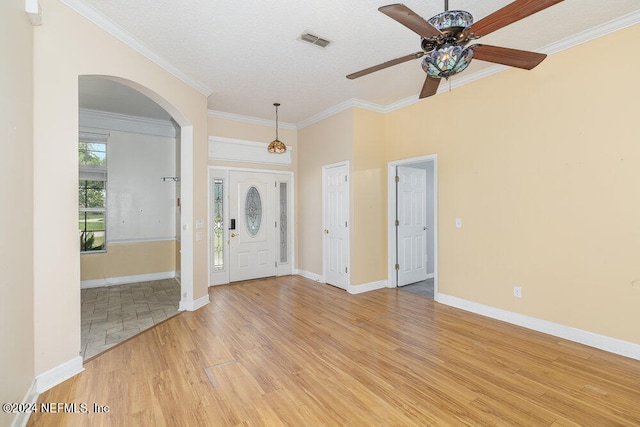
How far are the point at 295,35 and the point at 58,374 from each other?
3.74 metres

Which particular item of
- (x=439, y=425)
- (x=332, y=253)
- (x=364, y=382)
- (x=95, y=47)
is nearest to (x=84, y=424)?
(x=364, y=382)

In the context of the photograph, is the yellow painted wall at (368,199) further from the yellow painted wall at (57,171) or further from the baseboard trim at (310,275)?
the yellow painted wall at (57,171)

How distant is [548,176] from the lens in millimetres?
3312

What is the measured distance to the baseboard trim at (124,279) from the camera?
5.34 metres

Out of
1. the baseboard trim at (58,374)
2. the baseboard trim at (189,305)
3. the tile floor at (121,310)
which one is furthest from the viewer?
the baseboard trim at (189,305)

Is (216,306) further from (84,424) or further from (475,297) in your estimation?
(475,297)

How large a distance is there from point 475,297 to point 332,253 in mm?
2414

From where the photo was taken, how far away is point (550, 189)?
329 cm

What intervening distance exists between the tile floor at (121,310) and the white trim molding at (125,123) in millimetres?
3008

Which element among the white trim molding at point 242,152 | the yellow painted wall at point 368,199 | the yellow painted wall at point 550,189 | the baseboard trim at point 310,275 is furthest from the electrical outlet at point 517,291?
the white trim molding at point 242,152

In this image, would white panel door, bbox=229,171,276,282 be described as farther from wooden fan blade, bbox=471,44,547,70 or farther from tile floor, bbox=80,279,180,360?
wooden fan blade, bbox=471,44,547,70

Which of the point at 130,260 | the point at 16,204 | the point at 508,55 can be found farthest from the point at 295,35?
the point at 130,260

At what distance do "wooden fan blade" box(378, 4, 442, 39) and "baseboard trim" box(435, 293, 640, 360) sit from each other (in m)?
3.33

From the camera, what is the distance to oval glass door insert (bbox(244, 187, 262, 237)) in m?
5.78
